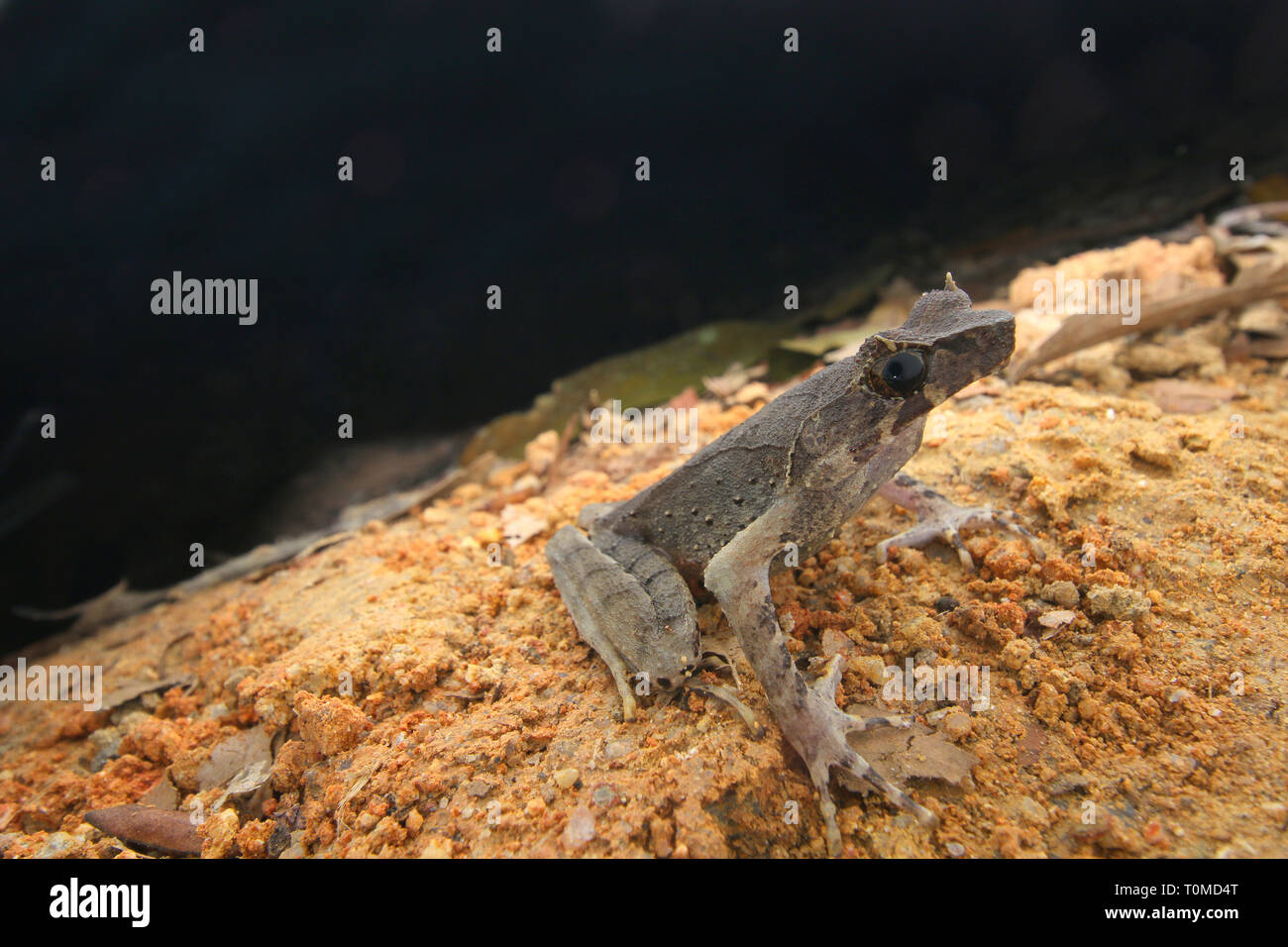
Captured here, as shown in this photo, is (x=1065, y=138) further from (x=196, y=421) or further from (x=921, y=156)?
(x=196, y=421)

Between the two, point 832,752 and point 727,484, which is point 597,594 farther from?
point 832,752

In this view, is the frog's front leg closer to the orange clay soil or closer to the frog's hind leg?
the orange clay soil

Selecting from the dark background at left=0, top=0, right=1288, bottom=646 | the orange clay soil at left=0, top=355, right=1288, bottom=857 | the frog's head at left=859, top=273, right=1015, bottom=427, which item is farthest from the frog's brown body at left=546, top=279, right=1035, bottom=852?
the dark background at left=0, top=0, right=1288, bottom=646

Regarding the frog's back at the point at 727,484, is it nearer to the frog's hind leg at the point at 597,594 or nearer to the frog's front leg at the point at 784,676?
the frog's front leg at the point at 784,676

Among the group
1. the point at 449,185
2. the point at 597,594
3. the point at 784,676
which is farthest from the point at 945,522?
the point at 449,185

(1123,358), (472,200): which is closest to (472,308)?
(472,200)

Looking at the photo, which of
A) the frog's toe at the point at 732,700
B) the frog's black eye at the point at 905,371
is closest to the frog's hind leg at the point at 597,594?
the frog's toe at the point at 732,700
